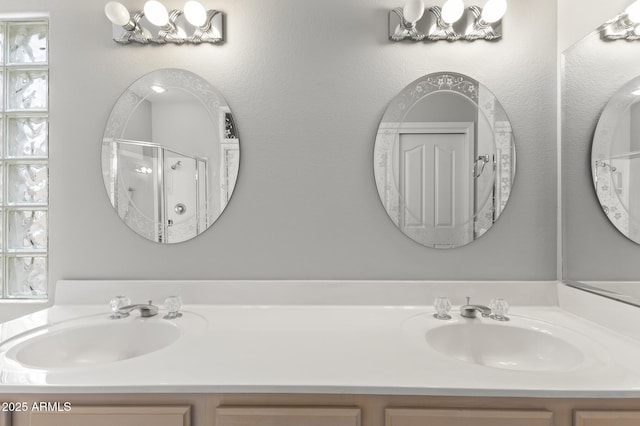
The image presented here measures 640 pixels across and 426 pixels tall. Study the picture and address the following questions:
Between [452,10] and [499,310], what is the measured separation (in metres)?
1.11

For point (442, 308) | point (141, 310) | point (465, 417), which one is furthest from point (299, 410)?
point (141, 310)

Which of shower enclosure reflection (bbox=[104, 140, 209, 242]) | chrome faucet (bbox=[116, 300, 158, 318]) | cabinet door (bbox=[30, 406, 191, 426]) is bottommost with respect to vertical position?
cabinet door (bbox=[30, 406, 191, 426])

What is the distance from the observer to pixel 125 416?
0.74 meters

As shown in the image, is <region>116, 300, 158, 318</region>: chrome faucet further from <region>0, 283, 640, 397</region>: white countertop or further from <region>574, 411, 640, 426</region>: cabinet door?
<region>574, 411, 640, 426</region>: cabinet door

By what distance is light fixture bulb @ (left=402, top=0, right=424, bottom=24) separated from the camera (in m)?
1.12

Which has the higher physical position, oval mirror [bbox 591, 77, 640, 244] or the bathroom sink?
oval mirror [bbox 591, 77, 640, 244]

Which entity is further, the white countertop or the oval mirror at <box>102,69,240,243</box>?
the oval mirror at <box>102,69,240,243</box>

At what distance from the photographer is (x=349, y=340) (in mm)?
964

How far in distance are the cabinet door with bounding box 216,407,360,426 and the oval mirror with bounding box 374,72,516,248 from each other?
72cm

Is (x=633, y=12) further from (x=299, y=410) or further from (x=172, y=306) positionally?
(x=172, y=306)

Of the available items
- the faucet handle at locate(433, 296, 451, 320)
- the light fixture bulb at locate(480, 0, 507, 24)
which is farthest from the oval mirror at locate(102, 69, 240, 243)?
the light fixture bulb at locate(480, 0, 507, 24)

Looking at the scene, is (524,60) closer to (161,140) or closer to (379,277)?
(379,277)

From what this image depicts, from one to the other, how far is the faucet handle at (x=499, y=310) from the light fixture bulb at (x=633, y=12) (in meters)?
0.97

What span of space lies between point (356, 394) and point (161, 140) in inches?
46.1
